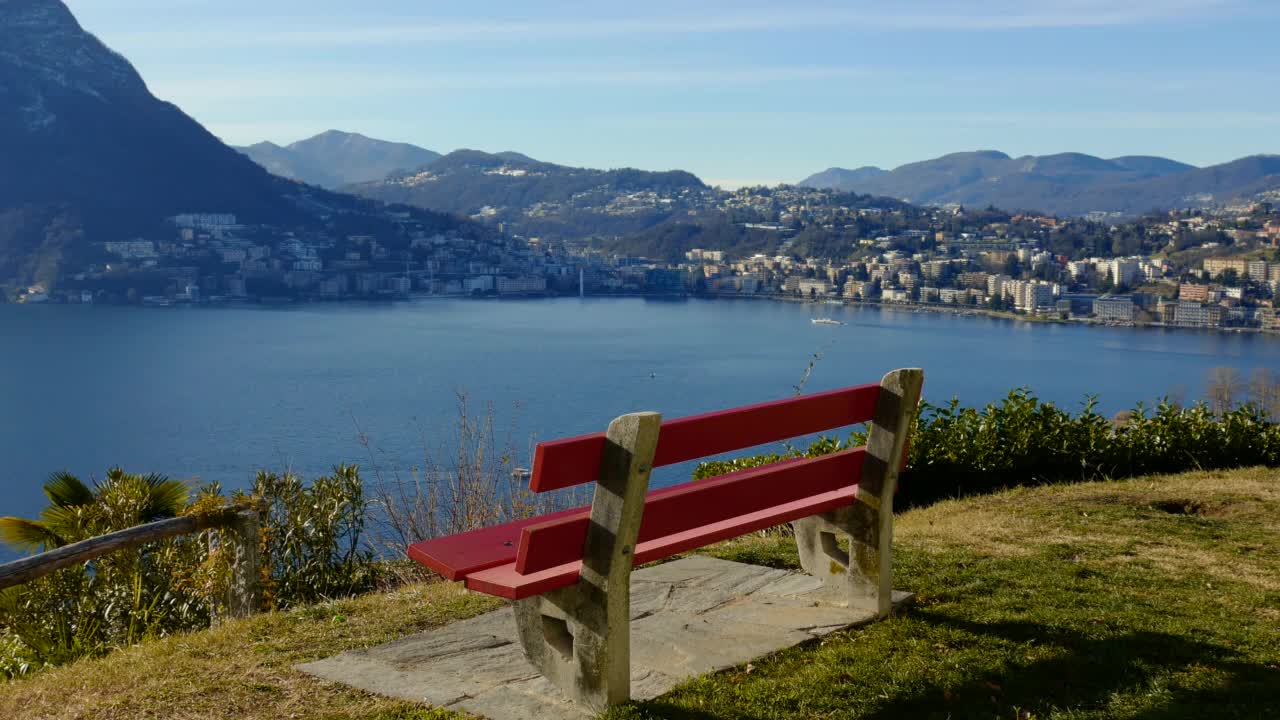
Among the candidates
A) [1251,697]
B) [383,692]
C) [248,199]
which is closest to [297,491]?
[383,692]

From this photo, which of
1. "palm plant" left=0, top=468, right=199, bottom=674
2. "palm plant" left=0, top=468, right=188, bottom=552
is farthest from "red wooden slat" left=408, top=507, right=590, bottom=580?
"palm plant" left=0, top=468, right=188, bottom=552

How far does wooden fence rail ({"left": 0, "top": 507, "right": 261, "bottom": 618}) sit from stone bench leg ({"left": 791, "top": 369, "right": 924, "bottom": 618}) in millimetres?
2396

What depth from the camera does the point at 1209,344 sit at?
7812cm

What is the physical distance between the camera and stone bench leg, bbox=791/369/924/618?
3.65 meters

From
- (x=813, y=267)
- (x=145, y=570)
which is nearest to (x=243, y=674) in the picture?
(x=145, y=570)

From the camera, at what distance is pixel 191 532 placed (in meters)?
4.55

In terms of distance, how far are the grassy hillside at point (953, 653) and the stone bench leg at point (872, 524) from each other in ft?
0.54

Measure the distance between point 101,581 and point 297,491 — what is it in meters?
1.07

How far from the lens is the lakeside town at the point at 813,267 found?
10225 cm

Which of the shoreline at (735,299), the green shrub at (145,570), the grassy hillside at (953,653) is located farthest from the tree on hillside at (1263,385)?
the green shrub at (145,570)

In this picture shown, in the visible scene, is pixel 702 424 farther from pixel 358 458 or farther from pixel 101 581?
pixel 358 458

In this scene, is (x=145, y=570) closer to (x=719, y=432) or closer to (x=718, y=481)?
(x=718, y=481)

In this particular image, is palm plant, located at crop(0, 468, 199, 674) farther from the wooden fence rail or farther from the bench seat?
the bench seat

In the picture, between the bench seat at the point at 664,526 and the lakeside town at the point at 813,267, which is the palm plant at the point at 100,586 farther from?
the lakeside town at the point at 813,267
